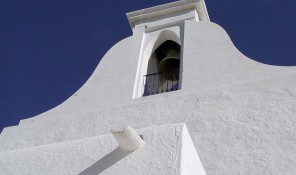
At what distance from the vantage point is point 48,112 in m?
6.98

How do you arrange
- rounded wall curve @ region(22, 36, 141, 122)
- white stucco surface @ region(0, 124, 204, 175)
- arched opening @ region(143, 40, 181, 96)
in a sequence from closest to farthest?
white stucco surface @ region(0, 124, 204, 175) < rounded wall curve @ region(22, 36, 141, 122) < arched opening @ region(143, 40, 181, 96)

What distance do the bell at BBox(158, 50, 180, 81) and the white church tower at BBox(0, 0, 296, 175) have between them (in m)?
0.02

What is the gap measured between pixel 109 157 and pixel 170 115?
2119 millimetres

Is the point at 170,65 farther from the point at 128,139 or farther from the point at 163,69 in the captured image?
the point at 128,139

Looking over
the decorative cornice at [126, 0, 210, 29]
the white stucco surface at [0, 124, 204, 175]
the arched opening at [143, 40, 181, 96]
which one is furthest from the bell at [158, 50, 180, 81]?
the white stucco surface at [0, 124, 204, 175]

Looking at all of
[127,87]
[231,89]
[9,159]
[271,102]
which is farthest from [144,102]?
[9,159]

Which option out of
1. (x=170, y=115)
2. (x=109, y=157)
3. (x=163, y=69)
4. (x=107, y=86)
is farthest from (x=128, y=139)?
(x=163, y=69)

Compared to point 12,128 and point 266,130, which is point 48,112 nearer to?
point 12,128

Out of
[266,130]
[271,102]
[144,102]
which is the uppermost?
[144,102]

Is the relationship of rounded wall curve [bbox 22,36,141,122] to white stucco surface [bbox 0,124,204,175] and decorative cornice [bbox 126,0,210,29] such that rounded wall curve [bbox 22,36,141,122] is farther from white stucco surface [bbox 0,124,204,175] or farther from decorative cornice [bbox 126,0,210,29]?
white stucco surface [bbox 0,124,204,175]

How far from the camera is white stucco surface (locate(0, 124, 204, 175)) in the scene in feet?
12.4

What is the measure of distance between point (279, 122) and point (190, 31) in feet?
8.81

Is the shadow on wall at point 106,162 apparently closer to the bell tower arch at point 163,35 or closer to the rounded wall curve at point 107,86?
the rounded wall curve at point 107,86

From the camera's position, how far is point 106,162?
3969 millimetres
